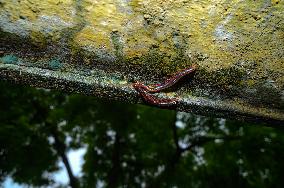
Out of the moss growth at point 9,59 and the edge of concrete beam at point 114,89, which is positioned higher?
the moss growth at point 9,59

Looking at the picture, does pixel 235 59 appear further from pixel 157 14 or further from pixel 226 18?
pixel 157 14

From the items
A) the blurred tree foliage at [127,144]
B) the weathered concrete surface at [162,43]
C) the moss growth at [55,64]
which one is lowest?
the blurred tree foliage at [127,144]

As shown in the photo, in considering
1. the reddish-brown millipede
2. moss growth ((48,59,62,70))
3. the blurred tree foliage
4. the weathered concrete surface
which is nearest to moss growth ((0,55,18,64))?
the weathered concrete surface

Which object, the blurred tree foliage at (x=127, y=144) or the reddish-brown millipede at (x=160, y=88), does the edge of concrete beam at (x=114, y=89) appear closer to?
the reddish-brown millipede at (x=160, y=88)

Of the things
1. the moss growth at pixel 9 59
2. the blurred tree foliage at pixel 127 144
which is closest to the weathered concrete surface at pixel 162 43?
the moss growth at pixel 9 59

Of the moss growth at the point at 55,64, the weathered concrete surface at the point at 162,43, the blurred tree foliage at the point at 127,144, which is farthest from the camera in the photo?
the blurred tree foliage at the point at 127,144

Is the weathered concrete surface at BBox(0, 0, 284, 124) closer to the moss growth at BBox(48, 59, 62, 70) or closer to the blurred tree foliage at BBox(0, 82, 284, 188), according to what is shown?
the moss growth at BBox(48, 59, 62, 70)
